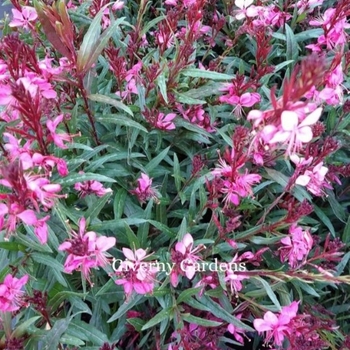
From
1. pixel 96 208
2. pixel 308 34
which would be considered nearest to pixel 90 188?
pixel 96 208

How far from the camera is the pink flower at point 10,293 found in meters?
0.85

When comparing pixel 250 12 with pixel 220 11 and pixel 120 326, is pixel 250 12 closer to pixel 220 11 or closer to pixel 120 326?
pixel 220 11

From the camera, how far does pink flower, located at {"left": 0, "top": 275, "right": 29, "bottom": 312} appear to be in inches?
33.3

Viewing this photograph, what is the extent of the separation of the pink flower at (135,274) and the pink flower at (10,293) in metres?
0.18

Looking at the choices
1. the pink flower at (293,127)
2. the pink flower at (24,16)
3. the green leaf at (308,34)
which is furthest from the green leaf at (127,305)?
the green leaf at (308,34)

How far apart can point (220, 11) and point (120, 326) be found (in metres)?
1.12

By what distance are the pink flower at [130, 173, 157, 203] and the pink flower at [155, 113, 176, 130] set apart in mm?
121

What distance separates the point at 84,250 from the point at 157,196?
1.00 ft

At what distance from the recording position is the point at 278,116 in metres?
0.58

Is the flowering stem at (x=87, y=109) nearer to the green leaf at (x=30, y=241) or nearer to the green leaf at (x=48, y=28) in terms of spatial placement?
the green leaf at (x=48, y=28)

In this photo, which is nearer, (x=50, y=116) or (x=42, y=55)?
(x=50, y=116)

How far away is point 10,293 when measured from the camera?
0.86 m

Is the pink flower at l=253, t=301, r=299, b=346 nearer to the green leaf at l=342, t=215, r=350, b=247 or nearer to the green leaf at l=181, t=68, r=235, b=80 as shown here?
the green leaf at l=342, t=215, r=350, b=247

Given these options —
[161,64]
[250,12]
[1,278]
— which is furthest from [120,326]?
[250,12]
